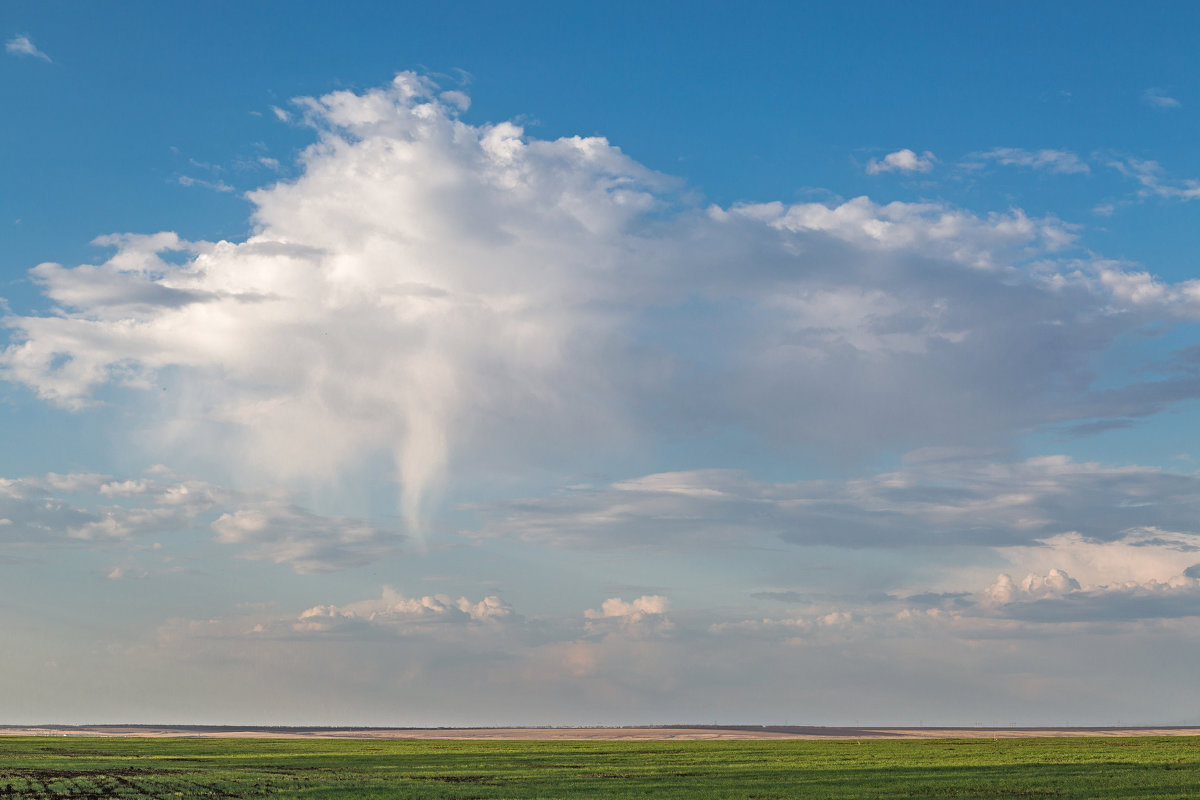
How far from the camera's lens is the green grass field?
6031 cm

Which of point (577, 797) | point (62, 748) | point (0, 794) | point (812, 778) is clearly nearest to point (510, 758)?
point (812, 778)

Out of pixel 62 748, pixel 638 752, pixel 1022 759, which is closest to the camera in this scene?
pixel 1022 759

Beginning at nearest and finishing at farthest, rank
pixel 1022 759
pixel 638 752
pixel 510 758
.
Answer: pixel 1022 759 < pixel 510 758 < pixel 638 752

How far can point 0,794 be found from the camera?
57656mm

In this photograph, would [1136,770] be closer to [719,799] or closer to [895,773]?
[895,773]

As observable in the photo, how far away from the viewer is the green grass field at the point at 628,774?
60.3 meters

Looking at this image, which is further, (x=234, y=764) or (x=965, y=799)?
(x=234, y=764)

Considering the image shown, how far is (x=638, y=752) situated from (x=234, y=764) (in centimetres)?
4458

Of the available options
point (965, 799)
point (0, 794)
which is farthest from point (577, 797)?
point (0, 794)

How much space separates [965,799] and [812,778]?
17.8m

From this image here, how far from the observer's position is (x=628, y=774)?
258ft

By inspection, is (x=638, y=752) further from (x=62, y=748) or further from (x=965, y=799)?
(x=62, y=748)

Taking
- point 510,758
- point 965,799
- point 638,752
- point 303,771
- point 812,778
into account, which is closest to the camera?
point 965,799

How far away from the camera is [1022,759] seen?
90.1 m
